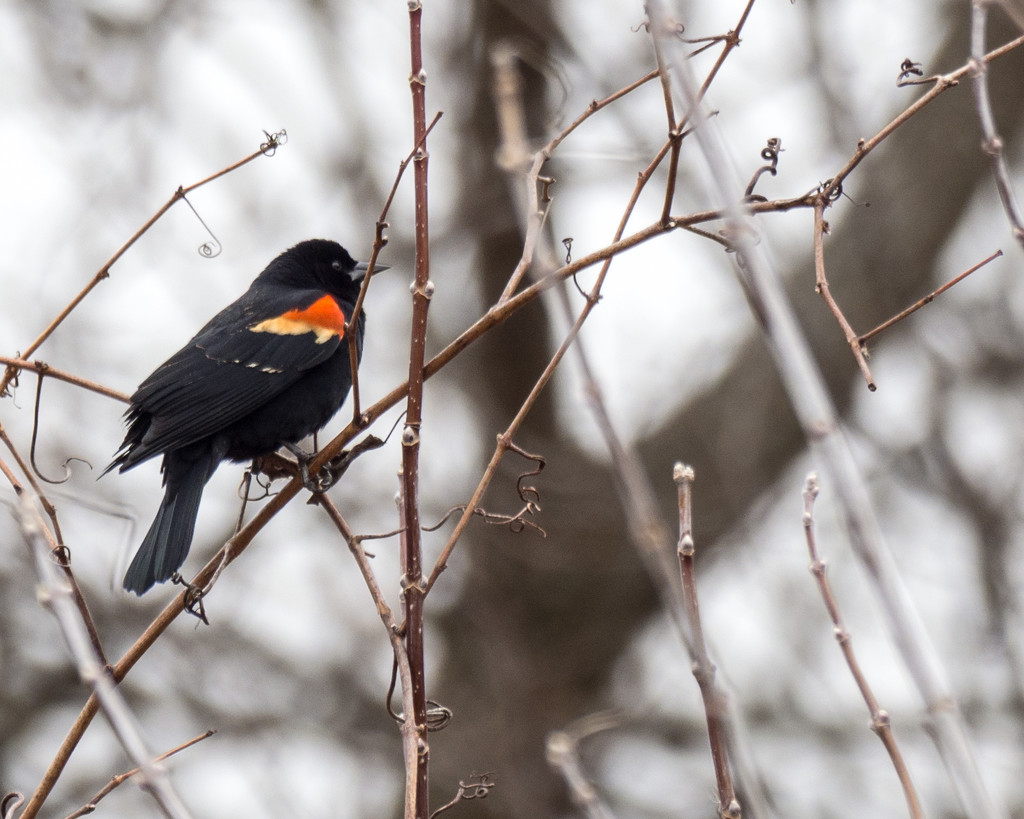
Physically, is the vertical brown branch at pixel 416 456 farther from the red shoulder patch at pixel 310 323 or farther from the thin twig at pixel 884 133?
the red shoulder patch at pixel 310 323

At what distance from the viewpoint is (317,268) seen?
4.66 m

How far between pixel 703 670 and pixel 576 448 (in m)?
5.46

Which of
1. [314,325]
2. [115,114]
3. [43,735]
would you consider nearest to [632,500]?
[314,325]

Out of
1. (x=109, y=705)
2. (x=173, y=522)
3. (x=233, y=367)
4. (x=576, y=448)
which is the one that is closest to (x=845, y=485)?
(x=109, y=705)

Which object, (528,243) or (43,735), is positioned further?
(43,735)

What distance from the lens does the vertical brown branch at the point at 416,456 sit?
5.02ft

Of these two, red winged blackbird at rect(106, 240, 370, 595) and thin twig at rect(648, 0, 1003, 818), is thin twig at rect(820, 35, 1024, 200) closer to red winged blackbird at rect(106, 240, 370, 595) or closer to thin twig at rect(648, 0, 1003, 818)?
thin twig at rect(648, 0, 1003, 818)

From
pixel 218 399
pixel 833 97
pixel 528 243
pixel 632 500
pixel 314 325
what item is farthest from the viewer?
pixel 833 97

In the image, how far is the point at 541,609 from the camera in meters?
6.87

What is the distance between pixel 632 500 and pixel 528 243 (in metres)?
0.92

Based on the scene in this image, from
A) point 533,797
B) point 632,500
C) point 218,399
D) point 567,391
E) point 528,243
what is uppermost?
point 567,391

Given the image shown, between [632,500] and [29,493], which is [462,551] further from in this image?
[632,500]

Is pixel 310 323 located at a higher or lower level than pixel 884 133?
higher

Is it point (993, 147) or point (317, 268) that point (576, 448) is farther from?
point (993, 147)
